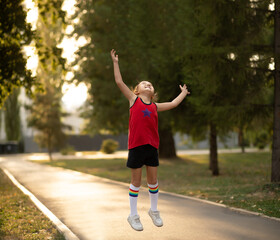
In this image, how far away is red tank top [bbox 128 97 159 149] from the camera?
4.61 m

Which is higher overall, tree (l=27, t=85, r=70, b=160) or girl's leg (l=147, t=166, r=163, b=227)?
tree (l=27, t=85, r=70, b=160)

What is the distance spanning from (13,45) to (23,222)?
7358 millimetres

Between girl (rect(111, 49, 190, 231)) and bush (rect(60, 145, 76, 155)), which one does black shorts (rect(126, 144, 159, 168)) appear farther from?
bush (rect(60, 145, 76, 155))

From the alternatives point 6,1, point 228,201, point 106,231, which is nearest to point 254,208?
point 228,201

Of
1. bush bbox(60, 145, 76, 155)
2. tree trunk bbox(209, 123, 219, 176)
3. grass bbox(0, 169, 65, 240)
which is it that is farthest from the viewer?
bush bbox(60, 145, 76, 155)

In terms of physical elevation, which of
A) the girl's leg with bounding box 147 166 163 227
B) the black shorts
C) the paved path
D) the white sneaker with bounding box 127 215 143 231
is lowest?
the paved path

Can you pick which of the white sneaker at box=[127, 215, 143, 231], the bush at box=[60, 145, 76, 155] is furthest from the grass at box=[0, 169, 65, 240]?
the bush at box=[60, 145, 76, 155]

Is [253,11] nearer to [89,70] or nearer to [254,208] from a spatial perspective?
[254,208]

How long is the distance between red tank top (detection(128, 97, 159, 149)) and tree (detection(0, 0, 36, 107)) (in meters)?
8.20

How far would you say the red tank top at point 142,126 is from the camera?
15.1 ft

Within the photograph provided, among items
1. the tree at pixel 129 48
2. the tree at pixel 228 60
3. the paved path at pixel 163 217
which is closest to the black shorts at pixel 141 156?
the paved path at pixel 163 217

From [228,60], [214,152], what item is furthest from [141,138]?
[214,152]

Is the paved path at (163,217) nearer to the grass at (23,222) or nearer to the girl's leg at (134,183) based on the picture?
the grass at (23,222)

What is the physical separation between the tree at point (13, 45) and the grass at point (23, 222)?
174 inches
